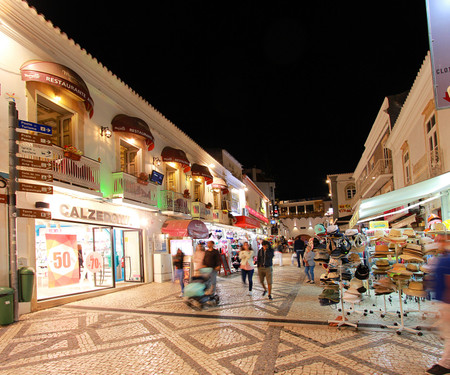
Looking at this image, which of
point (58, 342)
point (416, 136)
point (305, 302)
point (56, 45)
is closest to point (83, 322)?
point (58, 342)

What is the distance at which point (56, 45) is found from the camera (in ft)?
32.2

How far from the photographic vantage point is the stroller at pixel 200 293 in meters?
8.30

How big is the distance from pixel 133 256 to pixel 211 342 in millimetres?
9056

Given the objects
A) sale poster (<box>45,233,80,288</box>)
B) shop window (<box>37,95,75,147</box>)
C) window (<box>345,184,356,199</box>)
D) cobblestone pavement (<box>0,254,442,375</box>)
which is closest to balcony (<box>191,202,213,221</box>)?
sale poster (<box>45,233,80,288</box>)

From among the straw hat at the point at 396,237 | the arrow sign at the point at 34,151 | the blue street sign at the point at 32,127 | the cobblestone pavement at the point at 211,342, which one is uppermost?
the blue street sign at the point at 32,127

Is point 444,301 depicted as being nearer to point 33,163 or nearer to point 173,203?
point 33,163

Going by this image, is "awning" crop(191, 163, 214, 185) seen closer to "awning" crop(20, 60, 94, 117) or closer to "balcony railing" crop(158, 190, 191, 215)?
"balcony railing" crop(158, 190, 191, 215)

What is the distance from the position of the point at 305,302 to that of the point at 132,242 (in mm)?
7905

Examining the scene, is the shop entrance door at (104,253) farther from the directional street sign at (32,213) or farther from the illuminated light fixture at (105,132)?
the directional street sign at (32,213)

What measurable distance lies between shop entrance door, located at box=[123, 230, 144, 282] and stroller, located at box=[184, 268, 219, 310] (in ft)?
18.0

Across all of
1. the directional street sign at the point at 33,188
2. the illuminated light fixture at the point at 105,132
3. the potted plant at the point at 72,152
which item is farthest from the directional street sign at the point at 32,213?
the illuminated light fixture at the point at 105,132

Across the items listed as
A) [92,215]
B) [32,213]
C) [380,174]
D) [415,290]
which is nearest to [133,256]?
[92,215]

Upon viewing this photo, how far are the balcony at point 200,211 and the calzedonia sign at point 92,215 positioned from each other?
18.7 ft

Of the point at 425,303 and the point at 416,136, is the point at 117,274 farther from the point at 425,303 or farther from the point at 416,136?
the point at 416,136
